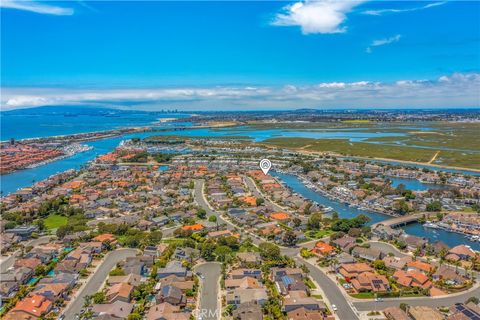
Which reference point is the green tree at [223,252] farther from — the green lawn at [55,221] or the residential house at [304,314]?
the green lawn at [55,221]

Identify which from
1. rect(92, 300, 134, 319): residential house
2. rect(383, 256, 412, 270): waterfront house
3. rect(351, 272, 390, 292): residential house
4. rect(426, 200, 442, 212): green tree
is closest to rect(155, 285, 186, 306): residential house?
rect(92, 300, 134, 319): residential house

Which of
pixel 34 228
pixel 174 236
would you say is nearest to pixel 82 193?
pixel 34 228

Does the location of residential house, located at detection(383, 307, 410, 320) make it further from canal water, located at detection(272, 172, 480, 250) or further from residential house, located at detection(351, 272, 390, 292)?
canal water, located at detection(272, 172, 480, 250)

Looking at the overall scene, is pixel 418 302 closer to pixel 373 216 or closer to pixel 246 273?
pixel 246 273

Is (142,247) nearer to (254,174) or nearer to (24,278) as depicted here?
(24,278)

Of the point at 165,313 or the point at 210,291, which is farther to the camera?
the point at 210,291

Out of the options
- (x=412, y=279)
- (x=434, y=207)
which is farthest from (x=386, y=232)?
(x=434, y=207)
